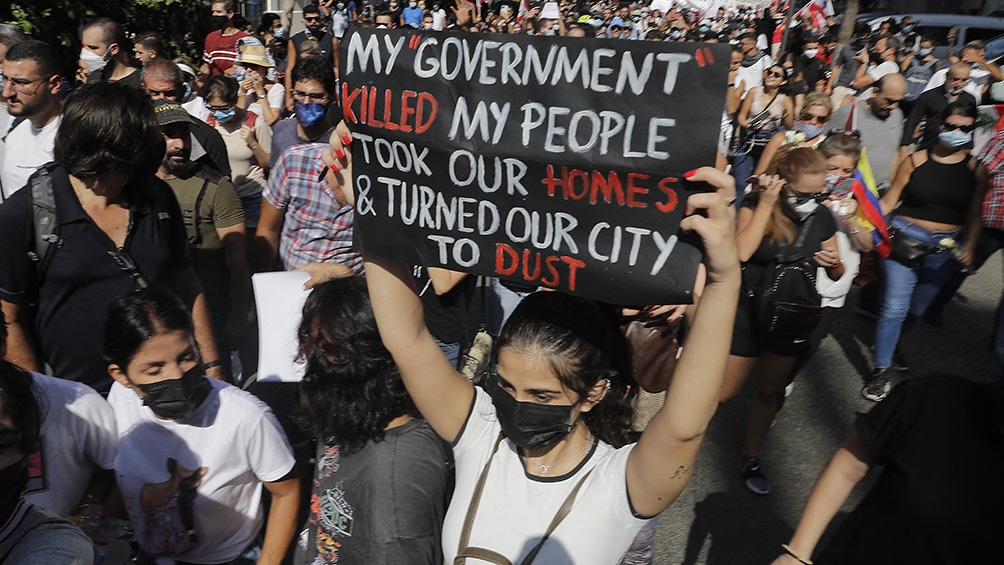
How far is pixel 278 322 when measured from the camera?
324 cm

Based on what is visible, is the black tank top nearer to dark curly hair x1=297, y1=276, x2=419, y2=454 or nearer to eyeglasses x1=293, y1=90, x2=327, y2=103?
eyeglasses x1=293, y1=90, x2=327, y2=103

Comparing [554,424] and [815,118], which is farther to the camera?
[815,118]

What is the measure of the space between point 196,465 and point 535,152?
1.36 metres

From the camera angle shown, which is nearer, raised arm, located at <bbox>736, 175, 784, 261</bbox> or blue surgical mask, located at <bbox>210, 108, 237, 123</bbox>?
raised arm, located at <bbox>736, 175, 784, 261</bbox>

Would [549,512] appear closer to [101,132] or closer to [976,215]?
[101,132]

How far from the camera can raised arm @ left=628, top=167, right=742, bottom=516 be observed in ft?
5.21

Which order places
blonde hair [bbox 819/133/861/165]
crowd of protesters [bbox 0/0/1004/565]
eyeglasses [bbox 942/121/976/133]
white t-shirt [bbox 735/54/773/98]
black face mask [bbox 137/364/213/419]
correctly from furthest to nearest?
white t-shirt [bbox 735/54/773/98], eyeglasses [bbox 942/121/976/133], blonde hair [bbox 819/133/861/165], black face mask [bbox 137/364/213/419], crowd of protesters [bbox 0/0/1004/565]

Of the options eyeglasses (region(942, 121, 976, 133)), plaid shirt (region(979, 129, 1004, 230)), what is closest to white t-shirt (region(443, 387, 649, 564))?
eyeglasses (region(942, 121, 976, 133))

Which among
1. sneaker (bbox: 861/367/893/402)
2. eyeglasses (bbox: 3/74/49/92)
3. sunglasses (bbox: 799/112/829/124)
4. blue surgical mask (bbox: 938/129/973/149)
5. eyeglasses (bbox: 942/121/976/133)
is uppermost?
eyeglasses (bbox: 3/74/49/92)

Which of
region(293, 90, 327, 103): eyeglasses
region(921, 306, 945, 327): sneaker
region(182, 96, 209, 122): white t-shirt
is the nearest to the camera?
region(293, 90, 327, 103): eyeglasses

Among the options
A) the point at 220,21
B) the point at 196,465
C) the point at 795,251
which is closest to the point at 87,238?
the point at 196,465

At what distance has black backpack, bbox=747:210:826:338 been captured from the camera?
12.3 ft

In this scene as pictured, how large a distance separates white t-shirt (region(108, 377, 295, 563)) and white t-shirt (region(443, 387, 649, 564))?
704mm

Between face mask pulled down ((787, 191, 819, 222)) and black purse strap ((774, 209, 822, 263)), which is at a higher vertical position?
face mask pulled down ((787, 191, 819, 222))
